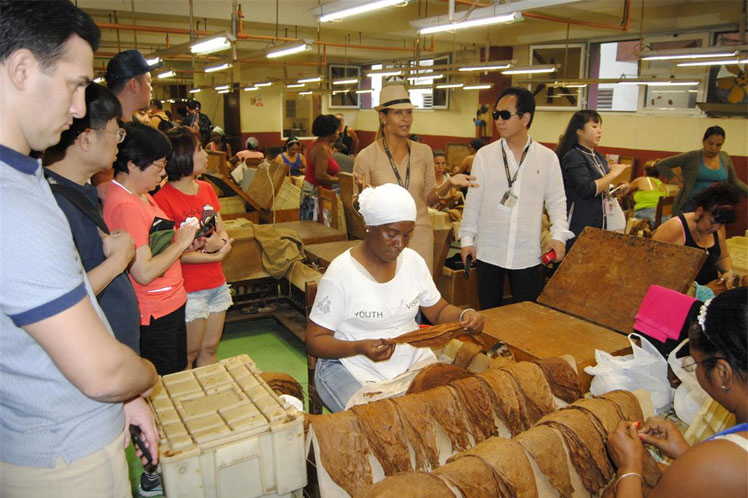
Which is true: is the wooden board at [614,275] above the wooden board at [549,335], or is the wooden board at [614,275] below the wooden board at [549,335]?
above

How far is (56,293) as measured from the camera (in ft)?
3.05

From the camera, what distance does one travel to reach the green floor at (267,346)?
3.98 meters

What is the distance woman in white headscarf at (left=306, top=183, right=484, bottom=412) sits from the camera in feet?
6.47

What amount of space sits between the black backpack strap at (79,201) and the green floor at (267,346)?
2.44 m

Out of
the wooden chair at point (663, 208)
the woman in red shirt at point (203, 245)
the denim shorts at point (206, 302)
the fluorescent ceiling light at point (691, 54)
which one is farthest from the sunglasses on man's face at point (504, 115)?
the fluorescent ceiling light at point (691, 54)

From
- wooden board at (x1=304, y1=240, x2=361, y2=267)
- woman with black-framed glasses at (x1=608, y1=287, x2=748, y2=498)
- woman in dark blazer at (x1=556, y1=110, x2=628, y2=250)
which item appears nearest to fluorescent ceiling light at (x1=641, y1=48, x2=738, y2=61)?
woman in dark blazer at (x1=556, y1=110, x2=628, y2=250)

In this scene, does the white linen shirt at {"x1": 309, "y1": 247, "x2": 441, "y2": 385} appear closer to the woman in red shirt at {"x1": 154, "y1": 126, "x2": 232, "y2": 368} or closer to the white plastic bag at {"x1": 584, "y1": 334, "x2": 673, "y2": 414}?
the white plastic bag at {"x1": 584, "y1": 334, "x2": 673, "y2": 414}

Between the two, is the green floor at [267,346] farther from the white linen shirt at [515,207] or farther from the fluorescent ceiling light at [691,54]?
the fluorescent ceiling light at [691,54]

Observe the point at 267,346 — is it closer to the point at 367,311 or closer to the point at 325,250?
the point at 325,250

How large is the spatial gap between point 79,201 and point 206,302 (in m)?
1.50

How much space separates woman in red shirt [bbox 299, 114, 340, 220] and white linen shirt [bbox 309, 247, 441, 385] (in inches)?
140

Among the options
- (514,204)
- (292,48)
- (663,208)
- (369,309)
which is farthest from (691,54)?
(369,309)

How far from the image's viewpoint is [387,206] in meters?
1.97

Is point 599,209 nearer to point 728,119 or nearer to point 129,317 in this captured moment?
point 129,317
